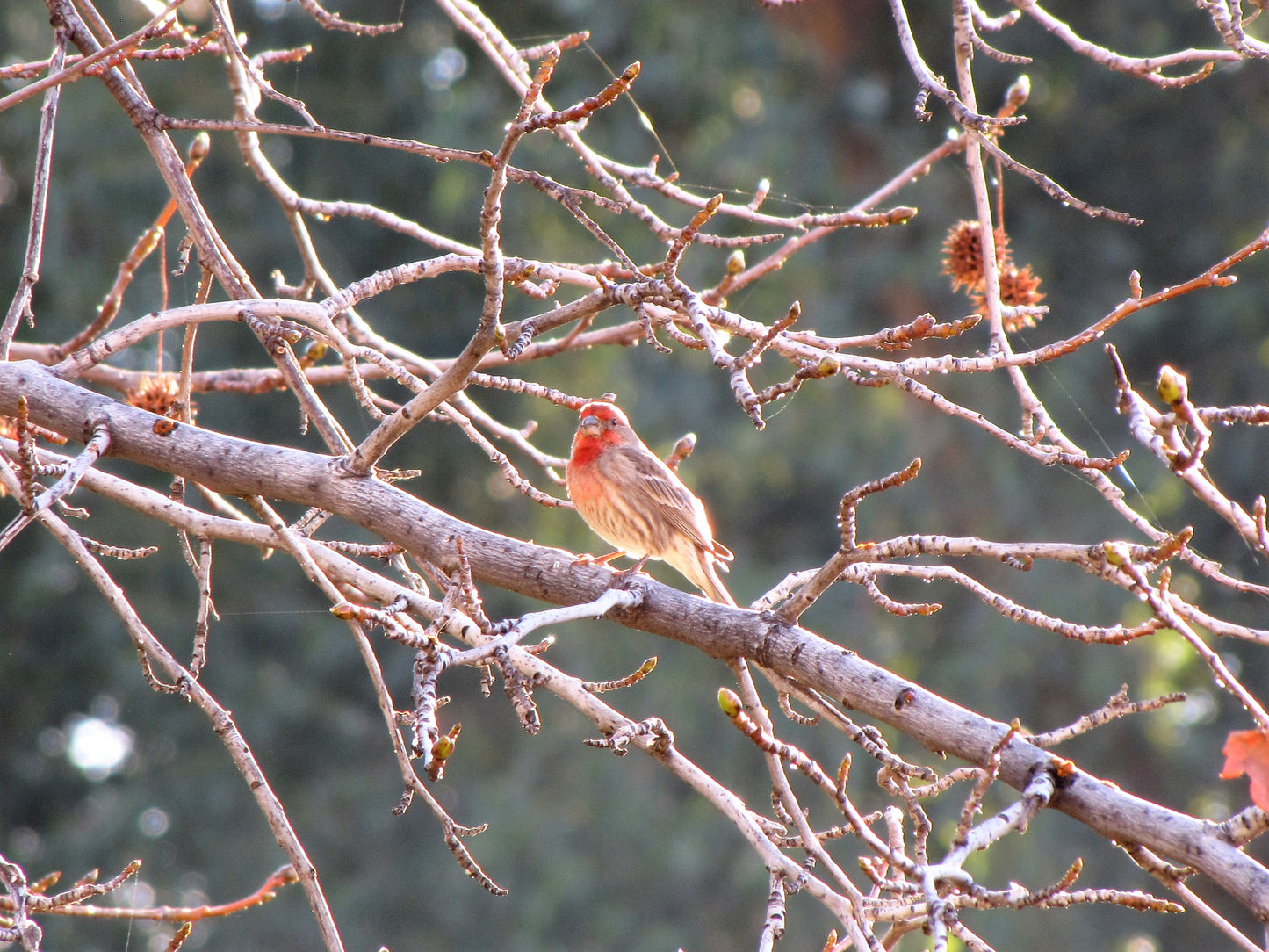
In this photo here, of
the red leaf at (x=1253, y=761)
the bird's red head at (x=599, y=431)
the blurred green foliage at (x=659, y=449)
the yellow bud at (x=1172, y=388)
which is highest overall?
the blurred green foliage at (x=659, y=449)

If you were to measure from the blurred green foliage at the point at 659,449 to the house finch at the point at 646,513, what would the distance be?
283 inches

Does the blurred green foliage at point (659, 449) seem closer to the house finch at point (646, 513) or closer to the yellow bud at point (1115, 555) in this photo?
the house finch at point (646, 513)

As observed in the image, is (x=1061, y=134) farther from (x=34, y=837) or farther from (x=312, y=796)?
(x=34, y=837)

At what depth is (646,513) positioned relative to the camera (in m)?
5.52

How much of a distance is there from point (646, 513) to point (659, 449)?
7.70m

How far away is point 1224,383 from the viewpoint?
44.1 feet

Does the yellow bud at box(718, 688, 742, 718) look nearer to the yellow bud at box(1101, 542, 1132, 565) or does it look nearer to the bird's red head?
the yellow bud at box(1101, 542, 1132, 565)

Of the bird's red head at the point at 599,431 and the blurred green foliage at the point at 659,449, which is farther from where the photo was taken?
the blurred green foliage at the point at 659,449

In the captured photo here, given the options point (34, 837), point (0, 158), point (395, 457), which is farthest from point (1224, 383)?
point (34, 837)

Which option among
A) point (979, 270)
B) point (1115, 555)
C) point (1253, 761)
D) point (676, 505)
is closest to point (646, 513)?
point (676, 505)

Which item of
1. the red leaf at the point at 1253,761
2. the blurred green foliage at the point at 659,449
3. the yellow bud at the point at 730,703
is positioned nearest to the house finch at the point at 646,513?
the yellow bud at the point at 730,703

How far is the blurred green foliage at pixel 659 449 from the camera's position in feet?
43.1

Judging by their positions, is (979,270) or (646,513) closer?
(979,270)

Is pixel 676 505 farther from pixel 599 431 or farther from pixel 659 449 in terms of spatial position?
pixel 659 449
